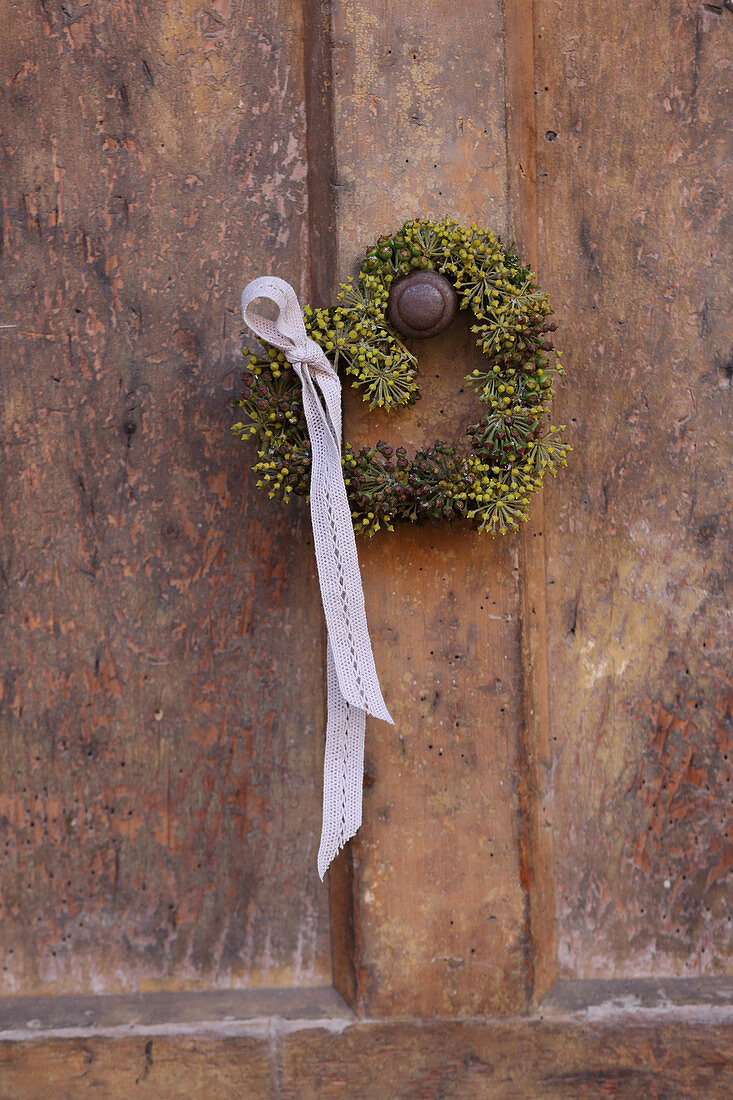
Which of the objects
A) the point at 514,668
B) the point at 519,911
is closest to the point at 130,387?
the point at 514,668

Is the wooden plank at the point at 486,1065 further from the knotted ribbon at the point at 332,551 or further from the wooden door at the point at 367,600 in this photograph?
the knotted ribbon at the point at 332,551

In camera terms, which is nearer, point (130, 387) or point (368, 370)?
point (368, 370)

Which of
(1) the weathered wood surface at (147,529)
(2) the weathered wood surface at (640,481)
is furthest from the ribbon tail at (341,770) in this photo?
(2) the weathered wood surface at (640,481)

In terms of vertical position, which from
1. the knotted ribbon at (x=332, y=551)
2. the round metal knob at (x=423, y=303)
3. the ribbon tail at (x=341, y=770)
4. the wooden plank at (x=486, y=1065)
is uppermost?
the round metal knob at (x=423, y=303)

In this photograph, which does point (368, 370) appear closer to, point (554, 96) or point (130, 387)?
point (130, 387)

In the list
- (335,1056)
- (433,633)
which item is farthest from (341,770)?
(335,1056)

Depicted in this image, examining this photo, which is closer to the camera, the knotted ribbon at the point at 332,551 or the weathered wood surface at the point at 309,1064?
the knotted ribbon at the point at 332,551
